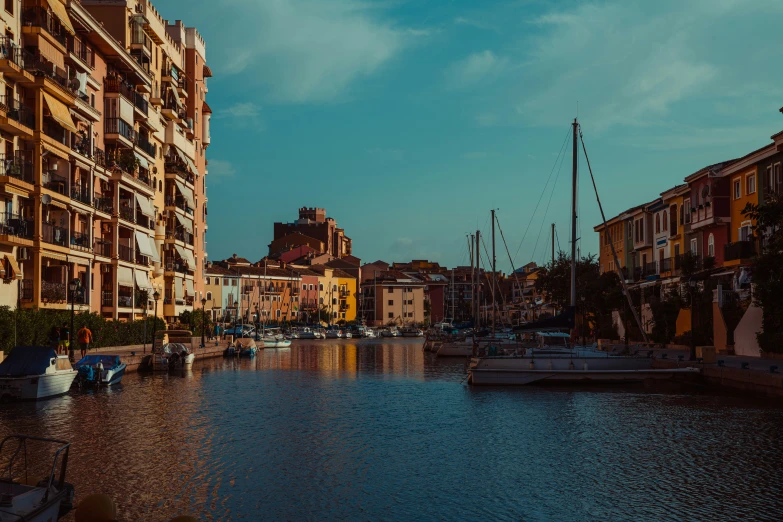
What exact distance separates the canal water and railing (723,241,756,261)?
17.6 m

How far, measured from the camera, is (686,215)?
202ft

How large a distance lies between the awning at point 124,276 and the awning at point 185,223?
1427 cm

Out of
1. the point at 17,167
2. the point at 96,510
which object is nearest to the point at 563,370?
the point at 17,167

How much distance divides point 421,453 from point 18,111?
104ft

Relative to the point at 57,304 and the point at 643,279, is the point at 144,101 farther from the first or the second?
the point at 643,279

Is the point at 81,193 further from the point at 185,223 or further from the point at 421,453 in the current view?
the point at 421,453

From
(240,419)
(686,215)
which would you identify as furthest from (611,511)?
(686,215)

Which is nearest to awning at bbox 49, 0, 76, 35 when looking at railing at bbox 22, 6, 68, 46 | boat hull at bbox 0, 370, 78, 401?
railing at bbox 22, 6, 68, 46

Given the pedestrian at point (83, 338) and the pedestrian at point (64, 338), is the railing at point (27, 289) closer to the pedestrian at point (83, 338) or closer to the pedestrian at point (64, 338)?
the pedestrian at point (64, 338)

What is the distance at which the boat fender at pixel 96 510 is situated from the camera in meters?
11.3

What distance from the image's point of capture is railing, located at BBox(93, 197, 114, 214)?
183 feet

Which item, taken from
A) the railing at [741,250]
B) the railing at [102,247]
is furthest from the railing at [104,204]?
the railing at [741,250]

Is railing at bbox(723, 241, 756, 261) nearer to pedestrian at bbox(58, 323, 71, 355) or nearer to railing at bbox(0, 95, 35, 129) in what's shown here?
pedestrian at bbox(58, 323, 71, 355)

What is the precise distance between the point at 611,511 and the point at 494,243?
59736 millimetres
